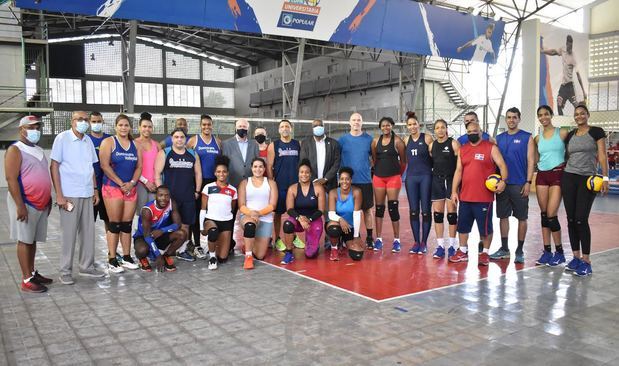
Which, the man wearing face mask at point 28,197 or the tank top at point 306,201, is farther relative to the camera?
the tank top at point 306,201

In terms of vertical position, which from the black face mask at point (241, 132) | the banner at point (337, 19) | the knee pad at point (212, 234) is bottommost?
the knee pad at point (212, 234)

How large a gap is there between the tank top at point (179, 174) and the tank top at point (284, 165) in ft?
3.72

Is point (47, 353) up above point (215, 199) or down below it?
below

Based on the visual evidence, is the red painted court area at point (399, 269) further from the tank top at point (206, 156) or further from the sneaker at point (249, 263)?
the tank top at point (206, 156)

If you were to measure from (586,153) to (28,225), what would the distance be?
5794 millimetres

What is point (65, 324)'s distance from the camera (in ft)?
12.8

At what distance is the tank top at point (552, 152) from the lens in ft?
18.6

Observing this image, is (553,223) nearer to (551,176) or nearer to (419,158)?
(551,176)

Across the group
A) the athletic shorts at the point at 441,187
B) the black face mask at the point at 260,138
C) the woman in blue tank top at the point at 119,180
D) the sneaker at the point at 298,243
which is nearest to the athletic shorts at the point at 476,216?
the athletic shorts at the point at 441,187

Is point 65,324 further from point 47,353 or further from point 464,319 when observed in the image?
point 464,319

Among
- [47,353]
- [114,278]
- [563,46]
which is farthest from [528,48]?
[47,353]

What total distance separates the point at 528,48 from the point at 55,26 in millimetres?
26729

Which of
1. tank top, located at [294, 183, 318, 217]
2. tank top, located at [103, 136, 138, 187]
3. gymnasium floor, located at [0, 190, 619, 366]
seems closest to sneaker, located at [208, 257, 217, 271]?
gymnasium floor, located at [0, 190, 619, 366]

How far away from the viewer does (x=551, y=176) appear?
5707 mm
